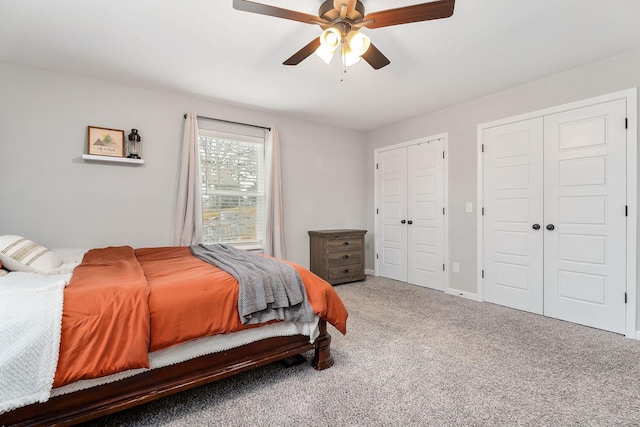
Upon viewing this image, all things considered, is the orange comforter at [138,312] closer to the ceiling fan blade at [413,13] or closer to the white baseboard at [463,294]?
the ceiling fan blade at [413,13]

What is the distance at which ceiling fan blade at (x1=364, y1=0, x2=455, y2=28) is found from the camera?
1.61 meters

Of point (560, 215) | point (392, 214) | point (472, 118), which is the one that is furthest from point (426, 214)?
point (560, 215)

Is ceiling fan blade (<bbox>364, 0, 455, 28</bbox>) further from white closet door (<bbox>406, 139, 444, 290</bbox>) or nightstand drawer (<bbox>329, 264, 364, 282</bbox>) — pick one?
nightstand drawer (<bbox>329, 264, 364, 282</bbox>)

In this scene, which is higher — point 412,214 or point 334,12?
point 334,12

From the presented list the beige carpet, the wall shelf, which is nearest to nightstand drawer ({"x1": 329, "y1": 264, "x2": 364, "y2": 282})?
the beige carpet

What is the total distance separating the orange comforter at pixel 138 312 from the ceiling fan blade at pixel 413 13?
164cm

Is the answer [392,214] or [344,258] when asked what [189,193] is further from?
[392,214]

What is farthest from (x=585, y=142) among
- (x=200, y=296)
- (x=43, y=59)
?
(x=43, y=59)

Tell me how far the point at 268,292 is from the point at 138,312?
67cm

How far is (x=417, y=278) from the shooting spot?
14.2ft

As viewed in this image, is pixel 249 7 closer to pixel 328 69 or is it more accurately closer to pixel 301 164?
pixel 328 69

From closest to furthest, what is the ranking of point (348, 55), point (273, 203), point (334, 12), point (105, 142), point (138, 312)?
point (138, 312) < point (334, 12) < point (348, 55) < point (105, 142) < point (273, 203)

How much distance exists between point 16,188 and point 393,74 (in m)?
3.66

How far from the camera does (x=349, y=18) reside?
185cm
